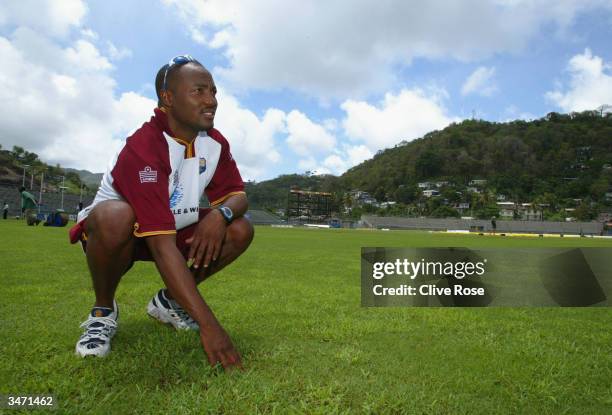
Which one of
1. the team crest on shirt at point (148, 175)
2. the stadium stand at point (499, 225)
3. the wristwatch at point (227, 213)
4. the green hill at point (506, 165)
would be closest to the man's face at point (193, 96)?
the team crest on shirt at point (148, 175)

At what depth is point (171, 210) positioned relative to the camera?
255 cm

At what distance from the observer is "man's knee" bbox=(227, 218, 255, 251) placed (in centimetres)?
288

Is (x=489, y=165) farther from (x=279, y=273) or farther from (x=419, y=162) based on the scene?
(x=279, y=273)

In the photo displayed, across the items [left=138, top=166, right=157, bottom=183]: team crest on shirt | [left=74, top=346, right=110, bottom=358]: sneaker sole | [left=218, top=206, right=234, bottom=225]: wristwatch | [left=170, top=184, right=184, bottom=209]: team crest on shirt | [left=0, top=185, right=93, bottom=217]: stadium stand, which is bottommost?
[left=74, top=346, right=110, bottom=358]: sneaker sole

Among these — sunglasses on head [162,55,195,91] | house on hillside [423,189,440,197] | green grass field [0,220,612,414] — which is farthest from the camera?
house on hillside [423,189,440,197]

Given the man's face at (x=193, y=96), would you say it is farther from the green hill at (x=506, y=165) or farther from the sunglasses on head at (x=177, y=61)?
the green hill at (x=506, y=165)

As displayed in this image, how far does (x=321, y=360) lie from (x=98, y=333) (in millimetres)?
1284

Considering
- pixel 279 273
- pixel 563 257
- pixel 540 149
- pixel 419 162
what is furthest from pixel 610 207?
pixel 279 273

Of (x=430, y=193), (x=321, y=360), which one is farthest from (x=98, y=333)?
(x=430, y=193)

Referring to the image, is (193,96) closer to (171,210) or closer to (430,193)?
(171,210)

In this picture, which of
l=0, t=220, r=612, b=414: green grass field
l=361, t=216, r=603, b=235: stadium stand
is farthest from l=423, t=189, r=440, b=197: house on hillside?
l=0, t=220, r=612, b=414: green grass field

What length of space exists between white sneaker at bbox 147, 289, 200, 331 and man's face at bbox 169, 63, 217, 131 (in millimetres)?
1307

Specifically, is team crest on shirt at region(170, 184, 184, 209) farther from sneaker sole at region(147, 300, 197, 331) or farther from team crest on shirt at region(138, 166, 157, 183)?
sneaker sole at region(147, 300, 197, 331)

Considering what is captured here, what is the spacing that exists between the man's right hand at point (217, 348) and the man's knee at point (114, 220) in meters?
0.71
